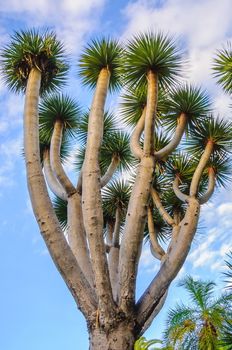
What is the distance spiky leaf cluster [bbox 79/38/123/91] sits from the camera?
370 inches

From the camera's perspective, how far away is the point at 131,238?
23.3 feet

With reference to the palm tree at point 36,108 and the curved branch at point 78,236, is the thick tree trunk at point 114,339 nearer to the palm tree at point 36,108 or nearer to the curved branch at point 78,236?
the palm tree at point 36,108

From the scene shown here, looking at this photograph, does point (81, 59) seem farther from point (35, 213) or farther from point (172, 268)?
point (172, 268)

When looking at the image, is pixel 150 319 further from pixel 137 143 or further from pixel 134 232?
pixel 137 143

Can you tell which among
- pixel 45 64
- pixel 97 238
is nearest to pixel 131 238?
pixel 97 238

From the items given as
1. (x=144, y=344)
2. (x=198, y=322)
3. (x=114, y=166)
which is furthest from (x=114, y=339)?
(x=114, y=166)

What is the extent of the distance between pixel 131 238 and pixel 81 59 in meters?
4.12

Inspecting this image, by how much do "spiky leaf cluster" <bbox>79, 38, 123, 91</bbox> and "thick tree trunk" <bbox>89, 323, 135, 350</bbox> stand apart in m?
4.86

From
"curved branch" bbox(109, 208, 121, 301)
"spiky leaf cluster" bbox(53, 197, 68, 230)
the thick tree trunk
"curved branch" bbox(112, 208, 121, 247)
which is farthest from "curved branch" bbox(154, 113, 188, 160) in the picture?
"spiky leaf cluster" bbox(53, 197, 68, 230)

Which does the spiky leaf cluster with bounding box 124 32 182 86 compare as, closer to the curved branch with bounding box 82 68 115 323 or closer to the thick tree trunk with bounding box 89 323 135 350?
the curved branch with bounding box 82 68 115 323

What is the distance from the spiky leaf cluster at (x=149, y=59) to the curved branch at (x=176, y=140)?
2.63 ft

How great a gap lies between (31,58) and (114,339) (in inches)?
195

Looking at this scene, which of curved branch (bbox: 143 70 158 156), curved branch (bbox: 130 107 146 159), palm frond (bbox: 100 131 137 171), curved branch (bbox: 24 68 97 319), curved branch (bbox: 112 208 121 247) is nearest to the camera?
curved branch (bbox: 24 68 97 319)

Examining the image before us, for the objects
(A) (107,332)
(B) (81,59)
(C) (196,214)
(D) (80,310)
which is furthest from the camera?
(B) (81,59)
